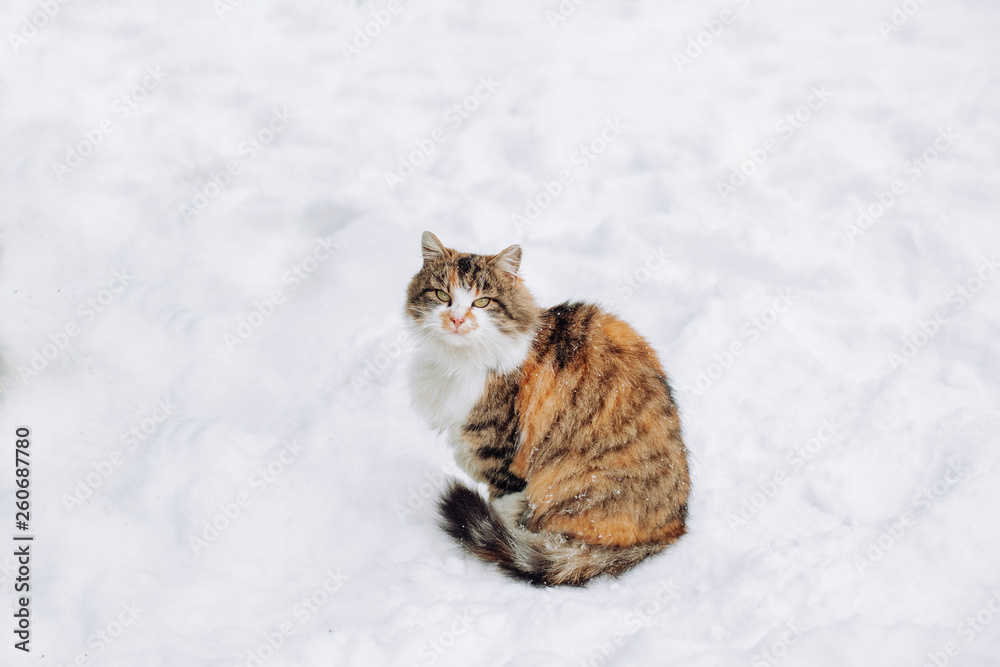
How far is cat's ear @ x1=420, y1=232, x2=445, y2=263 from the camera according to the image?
3131 mm

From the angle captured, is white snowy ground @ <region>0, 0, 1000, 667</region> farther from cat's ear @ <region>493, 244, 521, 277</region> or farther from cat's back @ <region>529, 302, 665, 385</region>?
cat's ear @ <region>493, 244, 521, 277</region>

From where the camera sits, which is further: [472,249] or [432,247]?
[472,249]

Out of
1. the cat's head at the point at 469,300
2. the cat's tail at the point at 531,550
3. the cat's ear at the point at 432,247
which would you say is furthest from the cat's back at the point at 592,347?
→ the cat's tail at the point at 531,550

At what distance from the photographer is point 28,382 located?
3623mm

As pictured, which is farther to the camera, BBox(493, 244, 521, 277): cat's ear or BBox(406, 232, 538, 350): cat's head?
BBox(493, 244, 521, 277): cat's ear

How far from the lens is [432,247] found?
3152mm

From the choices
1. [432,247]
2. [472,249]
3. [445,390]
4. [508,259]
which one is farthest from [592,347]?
[472,249]

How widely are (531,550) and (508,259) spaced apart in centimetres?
120

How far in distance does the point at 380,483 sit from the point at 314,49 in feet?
12.8

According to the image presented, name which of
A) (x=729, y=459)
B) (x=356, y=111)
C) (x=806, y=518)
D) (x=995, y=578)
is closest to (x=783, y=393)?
(x=729, y=459)

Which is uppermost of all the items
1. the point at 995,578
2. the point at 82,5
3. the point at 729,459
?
the point at 82,5

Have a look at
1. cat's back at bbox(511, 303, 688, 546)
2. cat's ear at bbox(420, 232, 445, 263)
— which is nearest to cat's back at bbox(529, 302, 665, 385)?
cat's back at bbox(511, 303, 688, 546)

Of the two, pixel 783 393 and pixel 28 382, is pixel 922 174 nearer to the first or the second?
pixel 783 393

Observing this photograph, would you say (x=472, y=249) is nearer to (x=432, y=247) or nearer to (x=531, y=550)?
(x=432, y=247)
